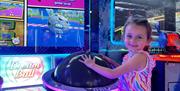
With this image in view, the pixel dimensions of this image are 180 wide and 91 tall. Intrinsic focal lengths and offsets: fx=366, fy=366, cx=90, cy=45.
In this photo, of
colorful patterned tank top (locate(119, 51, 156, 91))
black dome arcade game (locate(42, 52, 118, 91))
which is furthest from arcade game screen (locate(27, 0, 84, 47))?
colorful patterned tank top (locate(119, 51, 156, 91))

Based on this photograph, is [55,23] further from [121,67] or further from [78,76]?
[121,67]

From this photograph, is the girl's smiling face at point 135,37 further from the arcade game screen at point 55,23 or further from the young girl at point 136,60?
the arcade game screen at point 55,23

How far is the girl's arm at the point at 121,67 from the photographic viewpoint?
1866 millimetres

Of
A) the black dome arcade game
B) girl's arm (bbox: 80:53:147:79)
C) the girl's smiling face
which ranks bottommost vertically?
the black dome arcade game

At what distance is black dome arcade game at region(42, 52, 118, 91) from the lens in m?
2.05

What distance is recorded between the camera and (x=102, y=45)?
10.6 feet

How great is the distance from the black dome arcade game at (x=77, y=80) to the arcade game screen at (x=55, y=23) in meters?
0.76

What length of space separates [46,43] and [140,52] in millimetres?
1141

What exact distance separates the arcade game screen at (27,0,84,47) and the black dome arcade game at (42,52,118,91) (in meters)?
0.76

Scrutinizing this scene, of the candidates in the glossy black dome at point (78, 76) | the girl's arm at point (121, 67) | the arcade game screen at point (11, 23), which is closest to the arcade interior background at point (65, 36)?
the arcade game screen at point (11, 23)

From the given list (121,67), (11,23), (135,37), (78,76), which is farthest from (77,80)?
(11,23)

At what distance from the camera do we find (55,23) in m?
2.90

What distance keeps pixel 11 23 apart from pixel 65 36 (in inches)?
19.3

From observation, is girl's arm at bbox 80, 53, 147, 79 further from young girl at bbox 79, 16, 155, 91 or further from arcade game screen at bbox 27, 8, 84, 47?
arcade game screen at bbox 27, 8, 84, 47
